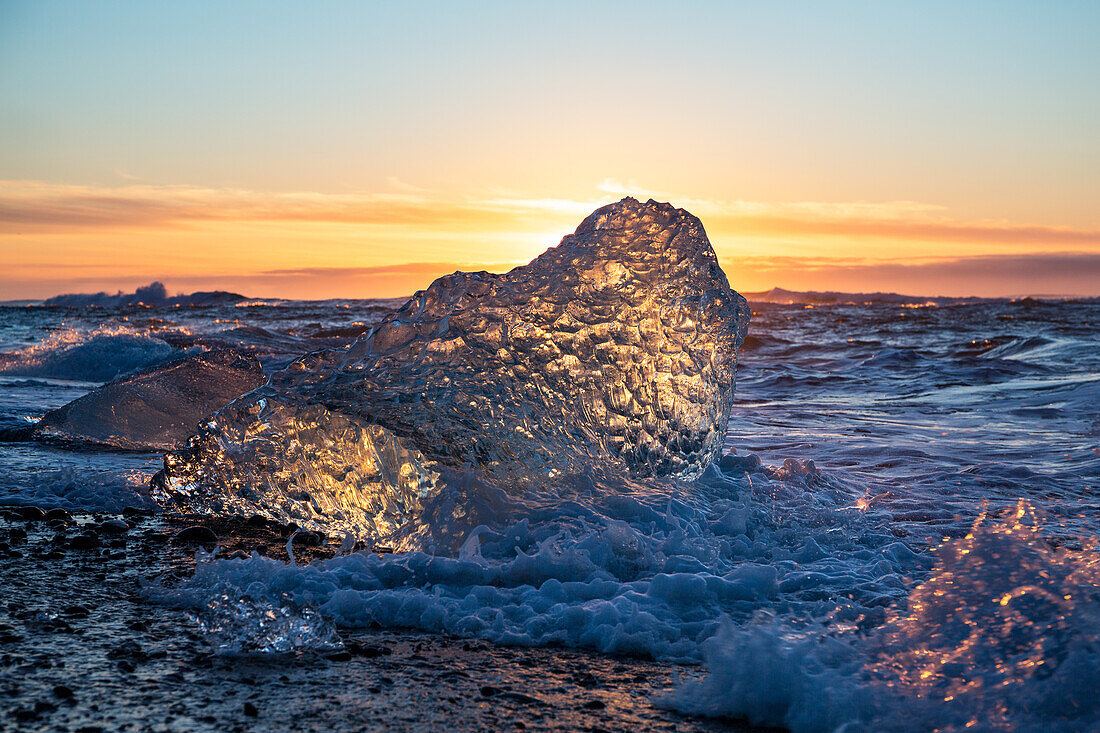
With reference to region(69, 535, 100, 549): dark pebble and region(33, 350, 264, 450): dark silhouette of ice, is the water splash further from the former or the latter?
region(33, 350, 264, 450): dark silhouette of ice

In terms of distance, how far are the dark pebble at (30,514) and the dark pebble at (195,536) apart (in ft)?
2.12

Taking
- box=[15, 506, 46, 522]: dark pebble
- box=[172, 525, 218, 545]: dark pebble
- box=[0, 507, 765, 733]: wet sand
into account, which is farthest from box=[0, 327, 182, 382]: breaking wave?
box=[0, 507, 765, 733]: wet sand

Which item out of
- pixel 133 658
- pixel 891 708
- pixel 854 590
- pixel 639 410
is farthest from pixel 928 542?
pixel 133 658

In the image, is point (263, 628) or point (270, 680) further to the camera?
point (263, 628)

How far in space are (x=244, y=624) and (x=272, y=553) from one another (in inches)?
41.7

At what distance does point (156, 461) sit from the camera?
5.04 metres

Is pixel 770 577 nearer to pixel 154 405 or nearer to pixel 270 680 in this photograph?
pixel 270 680

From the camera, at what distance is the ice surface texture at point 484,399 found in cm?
376

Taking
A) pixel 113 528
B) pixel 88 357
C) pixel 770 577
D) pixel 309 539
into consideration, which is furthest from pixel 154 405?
pixel 88 357

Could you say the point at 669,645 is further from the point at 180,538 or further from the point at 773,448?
the point at 773,448

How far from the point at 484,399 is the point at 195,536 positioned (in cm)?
136

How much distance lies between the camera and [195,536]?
3.48 m

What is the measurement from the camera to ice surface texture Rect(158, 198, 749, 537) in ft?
12.3

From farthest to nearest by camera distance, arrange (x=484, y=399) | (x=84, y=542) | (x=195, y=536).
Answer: (x=484, y=399), (x=195, y=536), (x=84, y=542)
